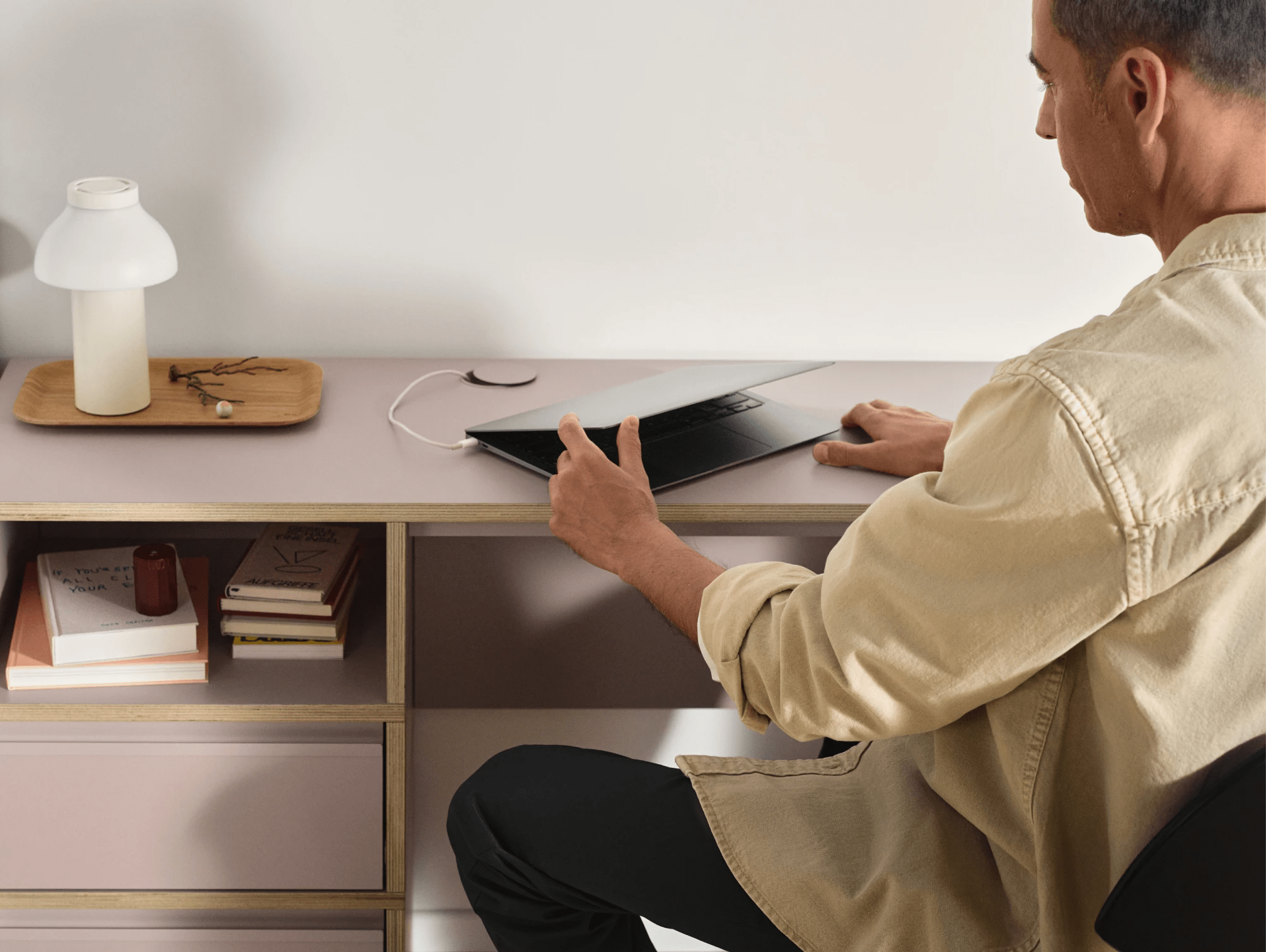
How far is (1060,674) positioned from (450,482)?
0.70 metres

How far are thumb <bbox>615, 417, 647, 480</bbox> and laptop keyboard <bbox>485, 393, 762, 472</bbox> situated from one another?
0.17 feet

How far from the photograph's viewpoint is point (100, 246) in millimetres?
1433

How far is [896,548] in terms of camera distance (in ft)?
3.15

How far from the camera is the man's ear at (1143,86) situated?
956 millimetres

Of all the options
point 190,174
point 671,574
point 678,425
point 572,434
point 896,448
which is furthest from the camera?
point 190,174

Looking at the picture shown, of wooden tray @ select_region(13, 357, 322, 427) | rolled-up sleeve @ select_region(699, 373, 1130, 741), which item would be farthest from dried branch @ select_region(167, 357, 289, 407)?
rolled-up sleeve @ select_region(699, 373, 1130, 741)

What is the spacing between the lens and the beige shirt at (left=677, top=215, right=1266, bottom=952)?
0.86m

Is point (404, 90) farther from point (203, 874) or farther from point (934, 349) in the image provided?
point (203, 874)

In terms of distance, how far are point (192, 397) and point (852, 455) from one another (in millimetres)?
842

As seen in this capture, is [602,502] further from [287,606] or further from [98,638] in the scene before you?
[98,638]

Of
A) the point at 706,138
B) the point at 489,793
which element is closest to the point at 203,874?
the point at 489,793

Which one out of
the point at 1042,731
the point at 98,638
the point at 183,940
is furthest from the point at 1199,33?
the point at 183,940

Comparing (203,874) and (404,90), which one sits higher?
(404,90)

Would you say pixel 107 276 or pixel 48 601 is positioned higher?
pixel 107 276
